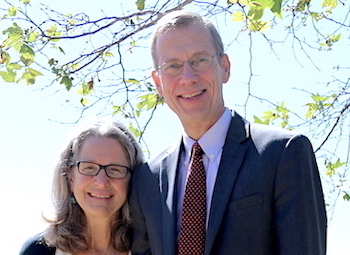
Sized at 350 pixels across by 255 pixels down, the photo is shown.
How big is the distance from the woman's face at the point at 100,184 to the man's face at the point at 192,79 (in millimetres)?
481

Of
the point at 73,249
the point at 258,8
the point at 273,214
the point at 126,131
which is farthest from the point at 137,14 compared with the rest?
the point at 273,214

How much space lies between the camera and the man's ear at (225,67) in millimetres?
3145

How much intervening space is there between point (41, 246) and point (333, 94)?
7.54 ft

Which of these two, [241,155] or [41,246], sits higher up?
[241,155]

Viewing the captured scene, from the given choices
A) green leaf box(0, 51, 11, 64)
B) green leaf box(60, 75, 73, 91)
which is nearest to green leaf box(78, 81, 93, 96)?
green leaf box(60, 75, 73, 91)

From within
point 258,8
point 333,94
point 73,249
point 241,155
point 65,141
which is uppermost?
point 333,94

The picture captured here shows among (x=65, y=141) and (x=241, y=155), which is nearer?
(x=241, y=155)

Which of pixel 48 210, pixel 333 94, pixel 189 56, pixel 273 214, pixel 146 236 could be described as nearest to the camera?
pixel 273 214

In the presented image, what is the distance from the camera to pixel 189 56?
3.04 meters

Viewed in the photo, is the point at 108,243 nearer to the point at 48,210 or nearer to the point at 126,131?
the point at 48,210

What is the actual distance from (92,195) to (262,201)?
931 mm

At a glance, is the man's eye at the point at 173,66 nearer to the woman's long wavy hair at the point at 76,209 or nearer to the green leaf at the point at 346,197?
the woman's long wavy hair at the point at 76,209

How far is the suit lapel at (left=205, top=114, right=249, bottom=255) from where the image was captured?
2.86m

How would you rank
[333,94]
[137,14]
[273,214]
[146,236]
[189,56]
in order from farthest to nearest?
1. [333,94]
2. [137,14]
3. [146,236]
4. [189,56]
5. [273,214]
